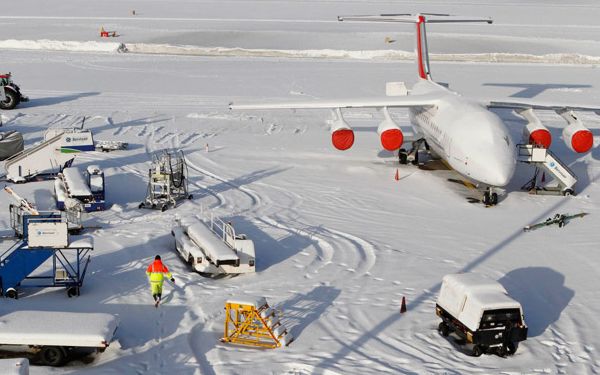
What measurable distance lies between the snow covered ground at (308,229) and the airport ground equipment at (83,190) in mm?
881

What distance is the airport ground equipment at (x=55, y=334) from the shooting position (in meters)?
17.4

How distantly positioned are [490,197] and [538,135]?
5298 millimetres

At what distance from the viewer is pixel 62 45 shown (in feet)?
273

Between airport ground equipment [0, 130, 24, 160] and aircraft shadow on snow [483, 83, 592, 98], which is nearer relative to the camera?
airport ground equipment [0, 130, 24, 160]

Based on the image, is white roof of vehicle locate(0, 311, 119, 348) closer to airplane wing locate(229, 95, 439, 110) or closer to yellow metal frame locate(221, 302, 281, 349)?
yellow metal frame locate(221, 302, 281, 349)

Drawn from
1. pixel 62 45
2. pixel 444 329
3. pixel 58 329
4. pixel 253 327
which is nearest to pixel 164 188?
pixel 253 327

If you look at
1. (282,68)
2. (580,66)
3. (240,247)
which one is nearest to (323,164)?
(240,247)

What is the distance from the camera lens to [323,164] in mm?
37531

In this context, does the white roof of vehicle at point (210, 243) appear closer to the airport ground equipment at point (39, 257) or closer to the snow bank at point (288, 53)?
the airport ground equipment at point (39, 257)

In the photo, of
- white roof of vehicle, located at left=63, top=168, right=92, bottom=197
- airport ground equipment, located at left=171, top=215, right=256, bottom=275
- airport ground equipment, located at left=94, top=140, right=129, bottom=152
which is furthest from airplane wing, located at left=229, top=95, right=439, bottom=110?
airport ground equipment, located at left=171, top=215, right=256, bottom=275

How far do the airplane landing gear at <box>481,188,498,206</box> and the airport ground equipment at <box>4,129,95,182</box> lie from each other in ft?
52.7

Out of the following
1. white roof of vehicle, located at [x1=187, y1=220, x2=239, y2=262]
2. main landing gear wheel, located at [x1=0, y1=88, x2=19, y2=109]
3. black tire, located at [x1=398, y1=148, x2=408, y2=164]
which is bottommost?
white roof of vehicle, located at [x1=187, y1=220, x2=239, y2=262]

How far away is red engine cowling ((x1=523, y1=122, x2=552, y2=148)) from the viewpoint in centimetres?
3503

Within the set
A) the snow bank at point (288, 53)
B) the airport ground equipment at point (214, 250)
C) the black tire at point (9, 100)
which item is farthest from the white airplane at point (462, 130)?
the snow bank at point (288, 53)
